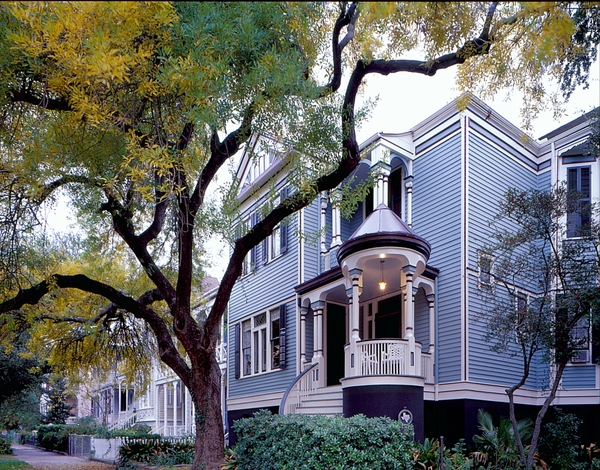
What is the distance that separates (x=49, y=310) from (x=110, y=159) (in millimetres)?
7633

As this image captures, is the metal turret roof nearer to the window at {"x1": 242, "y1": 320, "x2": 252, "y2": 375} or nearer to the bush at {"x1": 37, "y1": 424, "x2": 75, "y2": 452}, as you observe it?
the window at {"x1": 242, "y1": 320, "x2": 252, "y2": 375}

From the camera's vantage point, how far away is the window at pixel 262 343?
20.5m

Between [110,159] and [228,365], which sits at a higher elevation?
[110,159]

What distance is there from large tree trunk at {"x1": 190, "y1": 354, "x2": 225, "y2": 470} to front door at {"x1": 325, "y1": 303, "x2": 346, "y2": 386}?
665 cm

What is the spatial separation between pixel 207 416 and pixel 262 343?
32.6 feet

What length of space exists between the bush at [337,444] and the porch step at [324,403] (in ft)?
15.4

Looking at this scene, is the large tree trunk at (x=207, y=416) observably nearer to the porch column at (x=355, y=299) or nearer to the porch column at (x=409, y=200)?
the porch column at (x=355, y=299)

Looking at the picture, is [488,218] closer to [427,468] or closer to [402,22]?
[427,468]

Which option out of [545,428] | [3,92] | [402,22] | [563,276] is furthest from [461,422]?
[3,92]

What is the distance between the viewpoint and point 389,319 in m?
17.6

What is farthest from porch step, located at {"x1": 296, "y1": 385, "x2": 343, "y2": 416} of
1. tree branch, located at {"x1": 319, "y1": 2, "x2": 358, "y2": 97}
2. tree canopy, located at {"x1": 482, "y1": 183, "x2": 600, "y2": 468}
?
tree branch, located at {"x1": 319, "y1": 2, "x2": 358, "y2": 97}

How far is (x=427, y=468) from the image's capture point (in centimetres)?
1173

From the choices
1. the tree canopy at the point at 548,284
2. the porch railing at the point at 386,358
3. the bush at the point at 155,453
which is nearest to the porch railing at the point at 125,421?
the bush at the point at 155,453

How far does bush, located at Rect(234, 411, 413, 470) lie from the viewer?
31.9ft
